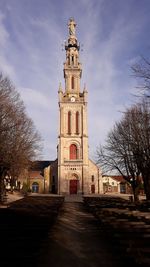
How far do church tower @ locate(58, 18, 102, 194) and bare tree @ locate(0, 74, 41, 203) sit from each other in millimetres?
26029

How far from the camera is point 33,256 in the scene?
8.45 meters

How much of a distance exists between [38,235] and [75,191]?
171 ft

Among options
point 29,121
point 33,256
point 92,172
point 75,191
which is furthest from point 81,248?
point 92,172

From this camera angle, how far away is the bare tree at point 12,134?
24516mm

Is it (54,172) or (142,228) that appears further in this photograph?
(54,172)

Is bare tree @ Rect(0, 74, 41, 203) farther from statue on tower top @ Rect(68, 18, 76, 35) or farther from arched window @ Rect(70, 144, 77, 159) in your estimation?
statue on tower top @ Rect(68, 18, 76, 35)

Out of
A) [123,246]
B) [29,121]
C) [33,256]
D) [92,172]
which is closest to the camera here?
[33,256]

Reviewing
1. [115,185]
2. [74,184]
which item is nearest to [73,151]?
[74,184]

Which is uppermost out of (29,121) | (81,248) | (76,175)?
(29,121)

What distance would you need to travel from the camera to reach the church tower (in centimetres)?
6222

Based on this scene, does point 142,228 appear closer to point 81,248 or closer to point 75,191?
point 81,248

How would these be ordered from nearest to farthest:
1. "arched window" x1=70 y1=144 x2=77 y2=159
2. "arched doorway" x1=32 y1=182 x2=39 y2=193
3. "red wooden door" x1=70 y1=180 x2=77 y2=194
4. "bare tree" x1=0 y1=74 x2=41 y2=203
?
1. "bare tree" x1=0 y1=74 x2=41 y2=203
2. "red wooden door" x1=70 y1=180 x2=77 y2=194
3. "arched window" x1=70 y1=144 x2=77 y2=159
4. "arched doorway" x1=32 y1=182 x2=39 y2=193

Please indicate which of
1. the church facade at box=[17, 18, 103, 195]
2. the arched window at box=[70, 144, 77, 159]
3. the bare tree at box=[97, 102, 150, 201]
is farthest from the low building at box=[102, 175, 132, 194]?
the bare tree at box=[97, 102, 150, 201]

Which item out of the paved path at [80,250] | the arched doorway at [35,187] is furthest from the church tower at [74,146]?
the paved path at [80,250]
